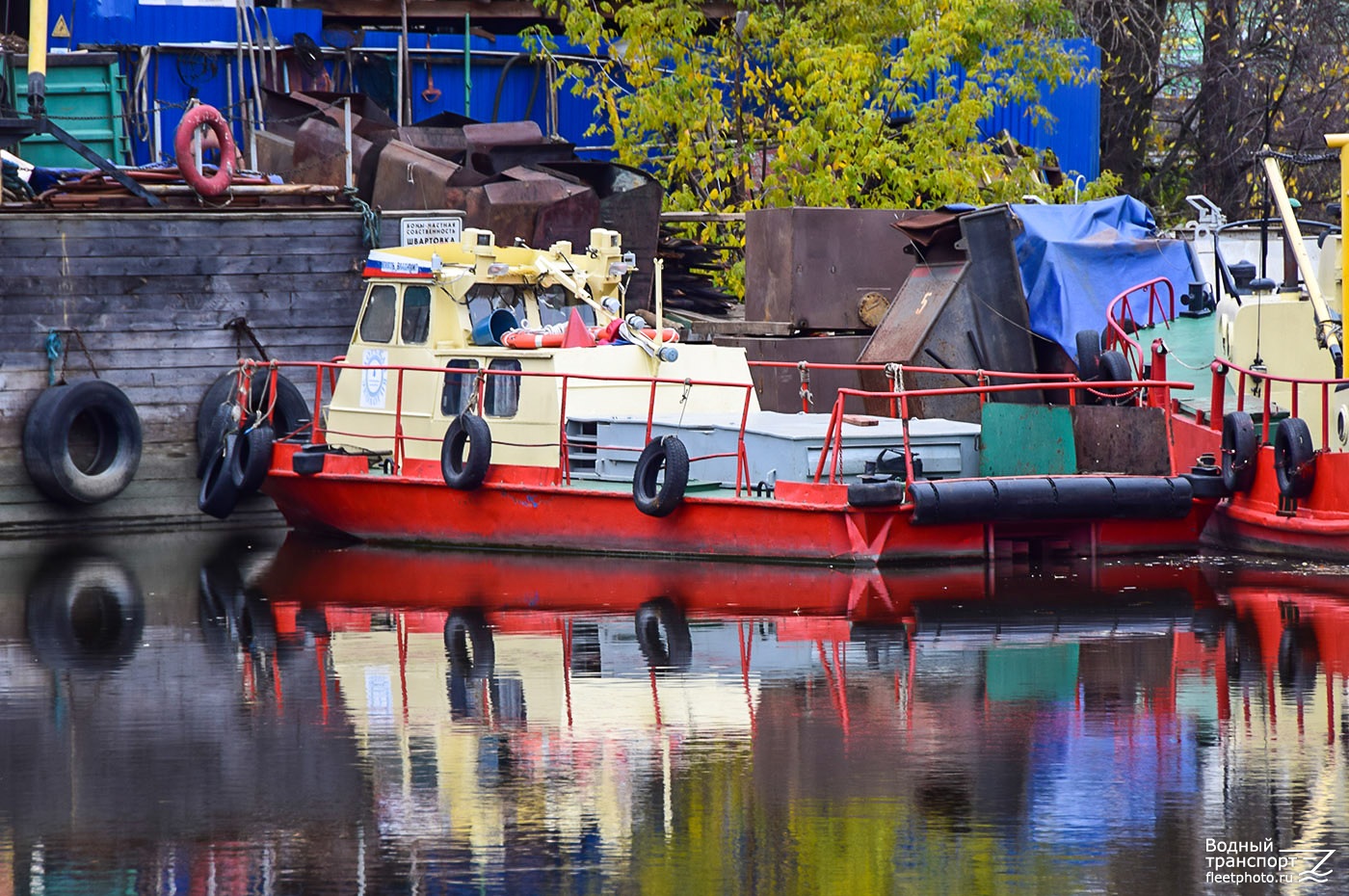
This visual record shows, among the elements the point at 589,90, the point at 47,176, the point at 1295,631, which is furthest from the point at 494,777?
the point at 589,90

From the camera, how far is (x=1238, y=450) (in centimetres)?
1340

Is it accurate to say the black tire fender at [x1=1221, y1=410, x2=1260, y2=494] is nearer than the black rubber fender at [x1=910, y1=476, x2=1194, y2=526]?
No

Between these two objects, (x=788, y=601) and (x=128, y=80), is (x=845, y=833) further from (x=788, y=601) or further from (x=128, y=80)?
(x=128, y=80)

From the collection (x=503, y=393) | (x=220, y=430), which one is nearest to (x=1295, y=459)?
(x=503, y=393)

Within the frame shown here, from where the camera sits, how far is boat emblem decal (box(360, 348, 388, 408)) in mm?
15141

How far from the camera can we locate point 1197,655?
9.79 meters

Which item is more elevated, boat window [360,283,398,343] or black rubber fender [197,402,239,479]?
boat window [360,283,398,343]

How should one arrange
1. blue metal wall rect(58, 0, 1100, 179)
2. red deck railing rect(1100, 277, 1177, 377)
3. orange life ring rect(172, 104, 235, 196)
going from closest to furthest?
red deck railing rect(1100, 277, 1177, 377) < orange life ring rect(172, 104, 235, 196) < blue metal wall rect(58, 0, 1100, 179)

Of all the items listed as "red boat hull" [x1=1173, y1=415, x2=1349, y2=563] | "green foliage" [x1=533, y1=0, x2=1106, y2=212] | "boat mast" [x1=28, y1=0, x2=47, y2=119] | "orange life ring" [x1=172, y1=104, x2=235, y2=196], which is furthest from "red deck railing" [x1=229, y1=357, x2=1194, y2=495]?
"green foliage" [x1=533, y1=0, x2=1106, y2=212]

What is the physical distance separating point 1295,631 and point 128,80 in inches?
601

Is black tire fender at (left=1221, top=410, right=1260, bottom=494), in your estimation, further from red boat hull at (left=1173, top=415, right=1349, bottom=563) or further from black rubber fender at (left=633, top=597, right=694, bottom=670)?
black rubber fender at (left=633, top=597, right=694, bottom=670)

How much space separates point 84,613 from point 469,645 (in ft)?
10.2

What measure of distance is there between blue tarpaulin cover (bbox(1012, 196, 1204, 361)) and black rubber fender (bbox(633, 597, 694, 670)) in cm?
632

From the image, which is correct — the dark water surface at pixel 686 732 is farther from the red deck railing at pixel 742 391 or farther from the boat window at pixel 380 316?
the boat window at pixel 380 316
